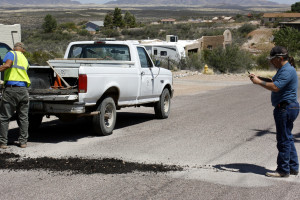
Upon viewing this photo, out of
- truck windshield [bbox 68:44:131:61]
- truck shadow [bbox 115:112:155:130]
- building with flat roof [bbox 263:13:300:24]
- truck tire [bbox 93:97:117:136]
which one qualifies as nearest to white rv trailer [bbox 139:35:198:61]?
truck shadow [bbox 115:112:155:130]

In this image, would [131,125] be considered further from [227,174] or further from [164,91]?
[227,174]

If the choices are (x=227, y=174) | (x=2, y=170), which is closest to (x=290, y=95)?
(x=227, y=174)

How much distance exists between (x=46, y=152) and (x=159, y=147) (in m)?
1.99

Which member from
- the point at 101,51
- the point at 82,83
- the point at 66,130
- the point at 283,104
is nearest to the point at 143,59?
the point at 101,51

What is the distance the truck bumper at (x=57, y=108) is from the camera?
9664 millimetres

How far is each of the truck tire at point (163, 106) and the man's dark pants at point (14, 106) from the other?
181 inches

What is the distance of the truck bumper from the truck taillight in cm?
26

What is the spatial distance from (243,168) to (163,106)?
225 inches

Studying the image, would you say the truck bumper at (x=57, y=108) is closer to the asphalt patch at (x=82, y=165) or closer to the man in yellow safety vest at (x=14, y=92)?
the man in yellow safety vest at (x=14, y=92)

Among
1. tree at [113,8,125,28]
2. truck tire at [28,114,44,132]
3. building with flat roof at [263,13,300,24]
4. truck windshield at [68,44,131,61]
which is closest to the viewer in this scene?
truck tire at [28,114,44,132]

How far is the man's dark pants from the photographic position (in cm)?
907

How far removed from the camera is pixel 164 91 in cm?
1348

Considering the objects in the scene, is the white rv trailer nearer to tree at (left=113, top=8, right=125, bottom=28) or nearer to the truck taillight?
the truck taillight

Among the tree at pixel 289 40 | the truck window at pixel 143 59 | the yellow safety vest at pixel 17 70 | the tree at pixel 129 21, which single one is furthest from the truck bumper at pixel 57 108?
the tree at pixel 129 21
